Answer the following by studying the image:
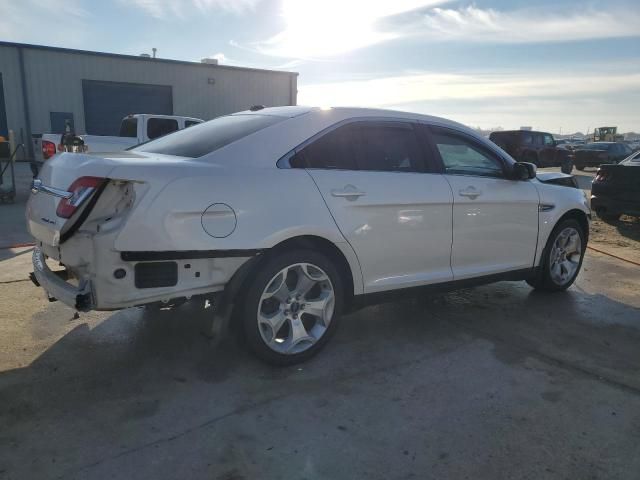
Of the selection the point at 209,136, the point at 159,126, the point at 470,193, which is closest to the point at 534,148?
the point at 159,126

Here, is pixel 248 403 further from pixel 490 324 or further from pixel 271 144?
pixel 490 324

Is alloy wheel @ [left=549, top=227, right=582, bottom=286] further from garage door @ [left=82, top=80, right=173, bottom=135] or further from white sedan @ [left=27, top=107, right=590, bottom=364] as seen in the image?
garage door @ [left=82, top=80, right=173, bottom=135]

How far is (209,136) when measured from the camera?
3.56 m

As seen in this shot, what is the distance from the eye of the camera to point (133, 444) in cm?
255

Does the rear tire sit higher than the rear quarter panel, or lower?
lower

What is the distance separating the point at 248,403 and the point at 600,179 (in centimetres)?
900

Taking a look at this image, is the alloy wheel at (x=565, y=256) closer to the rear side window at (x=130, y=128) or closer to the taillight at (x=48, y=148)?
the rear side window at (x=130, y=128)

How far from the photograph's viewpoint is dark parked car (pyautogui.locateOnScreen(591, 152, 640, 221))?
9.02m

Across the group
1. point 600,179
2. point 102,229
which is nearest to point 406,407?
point 102,229

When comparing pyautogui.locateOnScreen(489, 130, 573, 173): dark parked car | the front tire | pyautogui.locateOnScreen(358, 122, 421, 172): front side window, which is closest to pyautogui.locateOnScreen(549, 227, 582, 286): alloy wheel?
pyautogui.locateOnScreen(358, 122, 421, 172): front side window

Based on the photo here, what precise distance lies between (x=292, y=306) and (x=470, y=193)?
175 centimetres

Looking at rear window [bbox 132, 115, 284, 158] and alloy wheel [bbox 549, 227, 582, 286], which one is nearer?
rear window [bbox 132, 115, 284, 158]

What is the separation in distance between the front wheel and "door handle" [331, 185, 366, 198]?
239 cm

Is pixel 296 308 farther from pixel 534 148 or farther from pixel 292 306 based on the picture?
pixel 534 148
